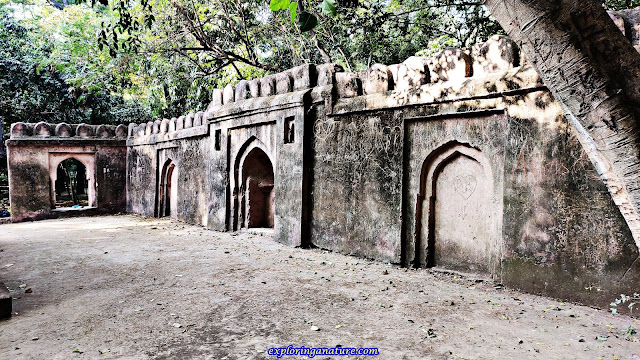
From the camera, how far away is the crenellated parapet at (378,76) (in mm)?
4578

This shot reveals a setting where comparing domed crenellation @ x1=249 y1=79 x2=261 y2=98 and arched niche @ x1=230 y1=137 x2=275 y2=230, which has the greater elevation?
domed crenellation @ x1=249 y1=79 x2=261 y2=98

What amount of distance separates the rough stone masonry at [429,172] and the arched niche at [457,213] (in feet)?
0.05

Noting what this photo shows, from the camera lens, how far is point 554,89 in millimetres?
2246

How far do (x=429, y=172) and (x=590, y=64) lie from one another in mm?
3261

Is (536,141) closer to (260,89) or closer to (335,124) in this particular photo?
(335,124)

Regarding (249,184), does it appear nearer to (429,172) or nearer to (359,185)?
(359,185)

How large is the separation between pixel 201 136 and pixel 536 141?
290 inches

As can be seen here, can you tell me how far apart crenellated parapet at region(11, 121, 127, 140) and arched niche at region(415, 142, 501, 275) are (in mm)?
10568

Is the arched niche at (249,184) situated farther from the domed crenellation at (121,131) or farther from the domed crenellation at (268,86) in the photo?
the domed crenellation at (121,131)

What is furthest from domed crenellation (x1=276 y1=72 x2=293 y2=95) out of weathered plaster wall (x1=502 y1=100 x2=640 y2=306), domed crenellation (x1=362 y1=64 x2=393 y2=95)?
weathered plaster wall (x1=502 y1=100 x2=640 y2=306)

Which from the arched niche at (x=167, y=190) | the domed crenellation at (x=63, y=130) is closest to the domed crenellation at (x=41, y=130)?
the domed crenellation at (x=63, y=130)

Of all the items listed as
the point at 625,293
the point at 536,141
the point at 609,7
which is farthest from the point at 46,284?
the point at 609,7

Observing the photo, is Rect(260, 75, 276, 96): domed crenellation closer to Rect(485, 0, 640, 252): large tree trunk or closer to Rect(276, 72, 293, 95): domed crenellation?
Rect(276, 72, 293, 95): domed crenellation

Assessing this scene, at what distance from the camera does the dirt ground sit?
2.87 metres
